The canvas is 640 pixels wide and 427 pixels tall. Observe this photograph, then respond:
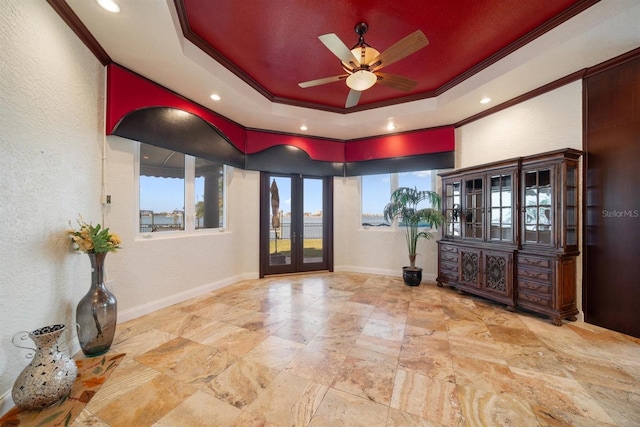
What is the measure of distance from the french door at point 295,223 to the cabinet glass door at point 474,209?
2634mm

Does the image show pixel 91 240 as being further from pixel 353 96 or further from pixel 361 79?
pixel 353 96

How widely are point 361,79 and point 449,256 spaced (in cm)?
324

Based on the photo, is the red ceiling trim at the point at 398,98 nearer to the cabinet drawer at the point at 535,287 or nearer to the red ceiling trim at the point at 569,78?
the red ceiling trim at the point at 569,78

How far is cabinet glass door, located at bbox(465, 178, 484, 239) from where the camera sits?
3.82 m

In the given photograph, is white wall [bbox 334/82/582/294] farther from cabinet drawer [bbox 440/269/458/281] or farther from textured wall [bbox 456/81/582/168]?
cabinet drawer [bbox 440/269/458/281]

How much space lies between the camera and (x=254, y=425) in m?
1.53

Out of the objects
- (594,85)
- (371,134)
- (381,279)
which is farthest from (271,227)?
(594,85)

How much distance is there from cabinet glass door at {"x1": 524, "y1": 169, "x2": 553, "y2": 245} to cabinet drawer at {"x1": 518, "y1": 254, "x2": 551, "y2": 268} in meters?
0.22

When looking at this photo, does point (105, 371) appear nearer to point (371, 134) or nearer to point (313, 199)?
point (313, 199)

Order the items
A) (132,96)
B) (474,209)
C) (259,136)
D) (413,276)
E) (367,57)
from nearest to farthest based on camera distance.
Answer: (367,57), (132,96), (474,209), (413,276), (259,136)

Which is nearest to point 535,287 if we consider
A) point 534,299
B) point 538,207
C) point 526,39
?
point 534,299

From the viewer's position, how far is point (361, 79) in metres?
2.56

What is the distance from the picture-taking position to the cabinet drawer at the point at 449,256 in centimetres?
413

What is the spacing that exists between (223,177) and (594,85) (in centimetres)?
532
